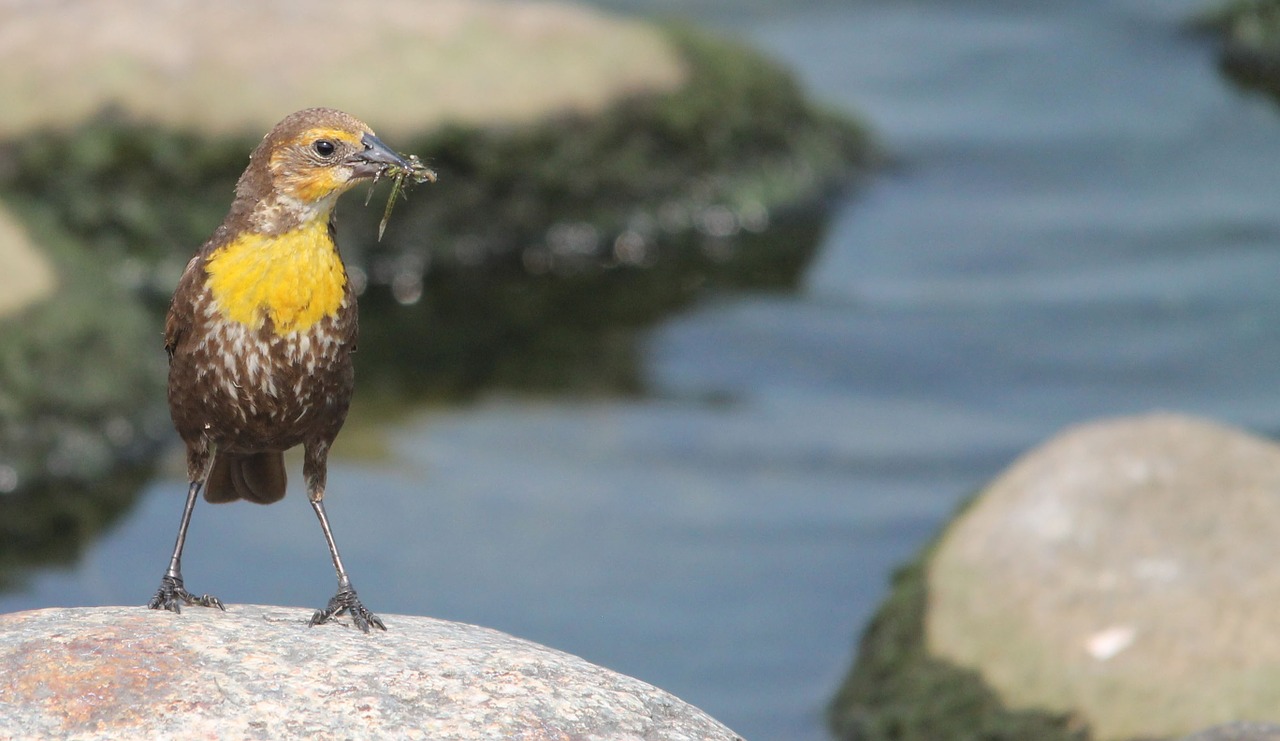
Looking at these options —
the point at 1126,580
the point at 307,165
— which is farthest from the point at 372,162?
the point at 1126,580

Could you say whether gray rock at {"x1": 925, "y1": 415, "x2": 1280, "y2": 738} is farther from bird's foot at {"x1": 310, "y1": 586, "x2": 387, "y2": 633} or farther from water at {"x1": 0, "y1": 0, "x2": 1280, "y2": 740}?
bird's foot at {"x1": 310, "y1": 586, "x2": 387, "y2": 633}

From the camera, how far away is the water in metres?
8.70

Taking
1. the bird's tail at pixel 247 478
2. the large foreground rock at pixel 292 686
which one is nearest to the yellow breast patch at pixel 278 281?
the bird's tail at pixel 247 478

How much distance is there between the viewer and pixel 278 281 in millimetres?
5004

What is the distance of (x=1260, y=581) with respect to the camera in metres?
6.74

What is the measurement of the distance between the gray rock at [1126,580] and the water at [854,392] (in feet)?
3.32

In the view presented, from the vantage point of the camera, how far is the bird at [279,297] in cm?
500

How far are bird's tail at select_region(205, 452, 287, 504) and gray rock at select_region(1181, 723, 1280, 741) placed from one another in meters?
2.67

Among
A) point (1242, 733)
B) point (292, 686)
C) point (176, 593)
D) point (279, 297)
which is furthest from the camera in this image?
point (176, 593)

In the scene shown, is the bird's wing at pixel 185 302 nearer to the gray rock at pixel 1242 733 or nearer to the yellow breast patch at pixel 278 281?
the yellow breast patch at pixel 278 281

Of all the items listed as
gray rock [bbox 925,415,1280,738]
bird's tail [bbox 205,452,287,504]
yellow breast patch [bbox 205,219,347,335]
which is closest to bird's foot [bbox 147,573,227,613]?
bird's tail [bbox 205,452,287,504]

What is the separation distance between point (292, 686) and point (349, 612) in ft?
2.40

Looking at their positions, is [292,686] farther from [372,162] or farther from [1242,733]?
[1242,733]

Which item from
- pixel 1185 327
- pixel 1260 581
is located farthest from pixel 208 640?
pixel 1185 327
